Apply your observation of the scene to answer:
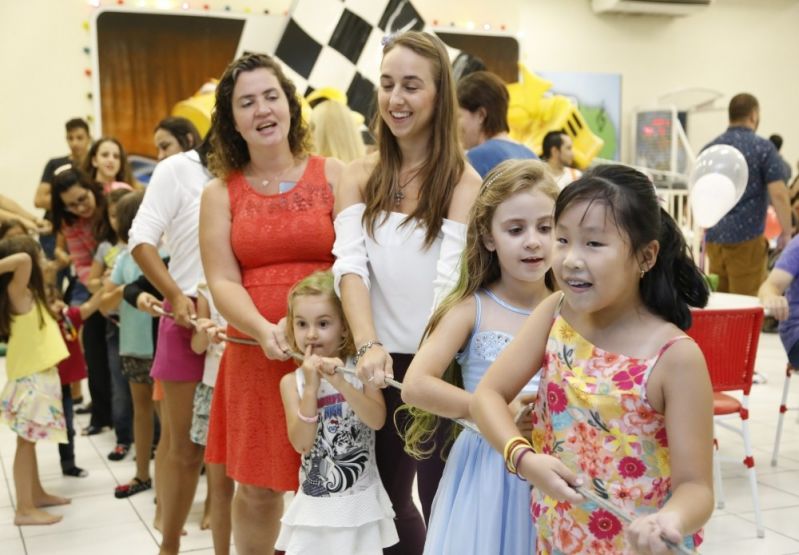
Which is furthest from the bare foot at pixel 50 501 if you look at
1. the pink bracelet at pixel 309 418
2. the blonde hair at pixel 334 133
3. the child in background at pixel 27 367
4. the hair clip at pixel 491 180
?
the hair clip at pixel 491 180

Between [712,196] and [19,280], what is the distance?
10.8 feet

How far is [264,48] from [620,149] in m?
4.76

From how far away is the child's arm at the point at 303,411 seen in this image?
201 cm

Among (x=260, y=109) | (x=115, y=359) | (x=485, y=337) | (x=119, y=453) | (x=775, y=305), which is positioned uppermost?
(x=260, y=109)

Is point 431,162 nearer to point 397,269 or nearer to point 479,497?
point 397,269

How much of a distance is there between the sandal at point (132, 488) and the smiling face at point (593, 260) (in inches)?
118

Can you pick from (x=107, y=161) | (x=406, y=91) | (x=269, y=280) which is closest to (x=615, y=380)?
(x=406, y=91)

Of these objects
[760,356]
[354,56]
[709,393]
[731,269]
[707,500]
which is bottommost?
[760,356]

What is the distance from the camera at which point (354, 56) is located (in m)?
7.78

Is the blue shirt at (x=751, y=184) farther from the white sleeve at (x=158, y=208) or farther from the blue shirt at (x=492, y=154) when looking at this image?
the white sleeve at (x=158, y=208)

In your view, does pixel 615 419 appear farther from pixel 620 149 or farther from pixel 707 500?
pixel 620 149

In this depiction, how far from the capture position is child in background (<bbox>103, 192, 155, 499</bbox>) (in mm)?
3684

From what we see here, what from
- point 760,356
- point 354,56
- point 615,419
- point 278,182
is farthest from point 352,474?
point 354,56

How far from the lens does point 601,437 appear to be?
1288 mm
